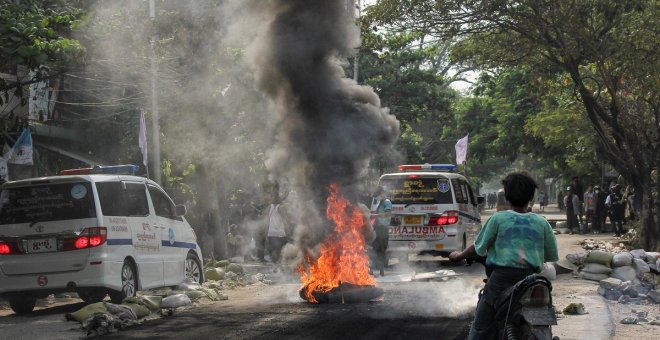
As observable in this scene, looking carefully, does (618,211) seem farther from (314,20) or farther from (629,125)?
(314,20)

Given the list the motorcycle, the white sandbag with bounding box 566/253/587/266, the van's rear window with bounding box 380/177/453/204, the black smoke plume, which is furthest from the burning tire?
the van's rear window with bounding box 380/177/453/204

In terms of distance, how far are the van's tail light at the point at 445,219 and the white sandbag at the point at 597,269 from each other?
3.31m

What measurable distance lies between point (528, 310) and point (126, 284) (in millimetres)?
7984

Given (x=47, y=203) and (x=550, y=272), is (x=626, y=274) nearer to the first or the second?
(x=550, y=272)

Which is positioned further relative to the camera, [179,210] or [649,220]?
[649,220]

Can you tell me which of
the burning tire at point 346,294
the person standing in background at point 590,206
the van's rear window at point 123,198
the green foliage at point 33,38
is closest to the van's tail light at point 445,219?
the burning tire at point 346,294

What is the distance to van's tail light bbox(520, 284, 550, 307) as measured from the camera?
525cm

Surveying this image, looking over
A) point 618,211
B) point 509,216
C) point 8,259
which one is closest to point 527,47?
point 618,211

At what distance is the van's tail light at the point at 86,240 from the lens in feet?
37.6

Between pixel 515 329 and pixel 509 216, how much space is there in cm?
77

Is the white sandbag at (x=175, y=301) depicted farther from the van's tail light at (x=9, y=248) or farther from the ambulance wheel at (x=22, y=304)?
the van's tail light at (x=9, y=248)

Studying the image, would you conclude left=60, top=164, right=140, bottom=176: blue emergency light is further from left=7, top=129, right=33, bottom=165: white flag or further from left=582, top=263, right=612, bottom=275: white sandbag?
left=582, top=263, right=612, bottom=275: white sandbag

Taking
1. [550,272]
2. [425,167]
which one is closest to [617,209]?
[425,167]

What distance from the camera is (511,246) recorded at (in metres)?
5.66
